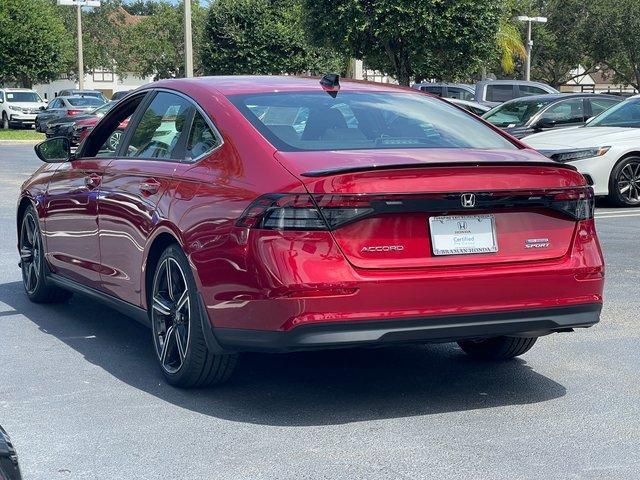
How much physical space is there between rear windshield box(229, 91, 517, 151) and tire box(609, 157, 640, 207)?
9.00 meters

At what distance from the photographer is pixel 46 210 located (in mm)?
7859

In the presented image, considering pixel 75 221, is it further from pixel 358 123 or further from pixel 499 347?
pixel 499 347

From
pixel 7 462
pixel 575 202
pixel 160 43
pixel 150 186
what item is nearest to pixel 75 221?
pixel 150 186

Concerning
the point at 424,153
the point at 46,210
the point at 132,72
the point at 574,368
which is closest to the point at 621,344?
the point at 574,368

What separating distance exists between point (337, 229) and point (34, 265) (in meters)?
3.84

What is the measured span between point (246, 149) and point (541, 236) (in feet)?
4.82

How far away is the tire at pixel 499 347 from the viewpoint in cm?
637

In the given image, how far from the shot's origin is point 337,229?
507 centimetres

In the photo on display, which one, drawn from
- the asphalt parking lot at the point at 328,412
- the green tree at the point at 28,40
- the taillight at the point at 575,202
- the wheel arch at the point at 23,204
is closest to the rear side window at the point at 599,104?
the asphalt parking lot at the point at 328,412

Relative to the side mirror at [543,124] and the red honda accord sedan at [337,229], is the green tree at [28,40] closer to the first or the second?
the side mirror at [543,124]

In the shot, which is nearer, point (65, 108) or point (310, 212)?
point (310, 212)

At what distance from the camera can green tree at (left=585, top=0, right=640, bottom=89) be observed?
6738cm

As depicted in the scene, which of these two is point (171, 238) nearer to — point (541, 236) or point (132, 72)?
point (541, 236)

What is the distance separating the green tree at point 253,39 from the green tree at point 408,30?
56.6 feet
